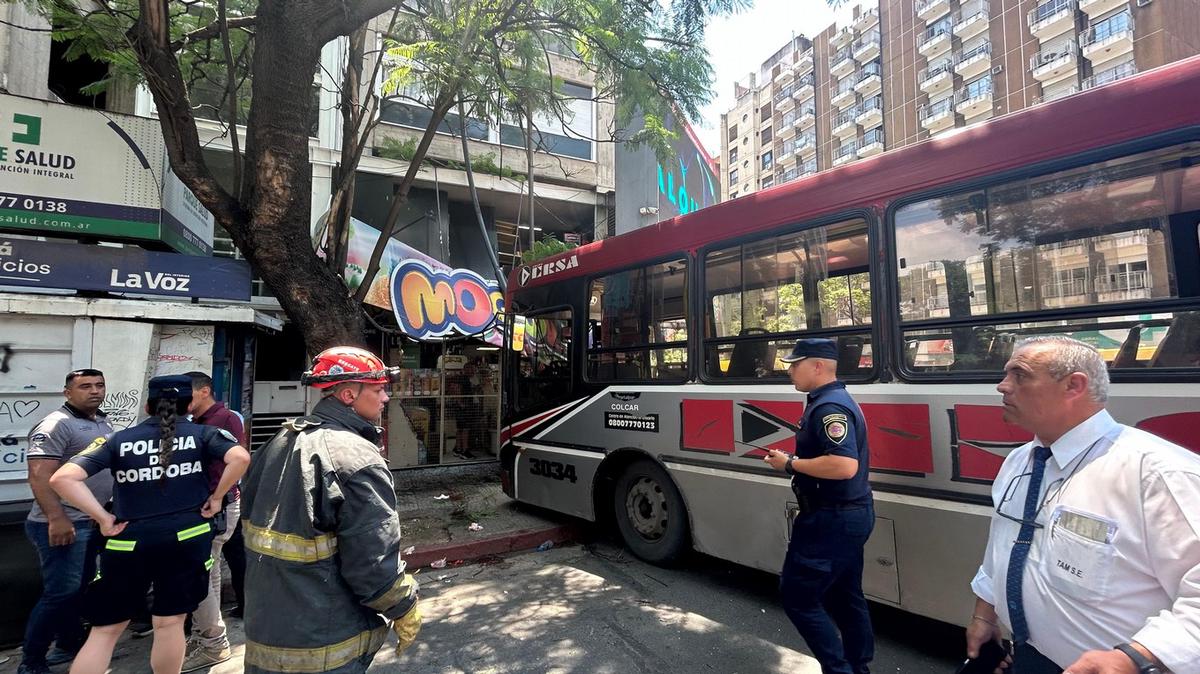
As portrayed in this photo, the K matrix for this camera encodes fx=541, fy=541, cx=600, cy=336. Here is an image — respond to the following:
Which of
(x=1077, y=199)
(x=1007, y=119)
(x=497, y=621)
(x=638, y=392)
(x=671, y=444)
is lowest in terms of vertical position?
(x=497, y=621)

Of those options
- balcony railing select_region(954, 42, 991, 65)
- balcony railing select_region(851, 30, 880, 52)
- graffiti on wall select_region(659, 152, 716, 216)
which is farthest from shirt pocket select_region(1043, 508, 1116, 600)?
balcony railing select_region(851, 30, 880, 52)

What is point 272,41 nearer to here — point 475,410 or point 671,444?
point 671,444

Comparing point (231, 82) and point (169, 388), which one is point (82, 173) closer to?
point (231, 82)

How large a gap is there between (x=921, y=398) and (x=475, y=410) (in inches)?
336

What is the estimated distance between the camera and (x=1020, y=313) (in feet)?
9.57

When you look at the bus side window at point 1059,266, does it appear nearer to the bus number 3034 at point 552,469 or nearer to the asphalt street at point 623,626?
the asphalt street at point 623,626

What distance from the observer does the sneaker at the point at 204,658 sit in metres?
3.34

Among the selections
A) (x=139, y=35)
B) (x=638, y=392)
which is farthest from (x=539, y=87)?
(x=638, y=392)

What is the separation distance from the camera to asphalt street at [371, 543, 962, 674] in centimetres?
330

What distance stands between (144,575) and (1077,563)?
362 centimetres

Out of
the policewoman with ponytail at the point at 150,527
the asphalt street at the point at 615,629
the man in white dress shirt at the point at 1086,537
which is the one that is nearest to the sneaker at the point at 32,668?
the asphalt street at the point at 615,629

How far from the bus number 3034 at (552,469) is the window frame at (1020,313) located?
330 centimetres

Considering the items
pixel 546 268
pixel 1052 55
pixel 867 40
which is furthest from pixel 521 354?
pixel 867 40

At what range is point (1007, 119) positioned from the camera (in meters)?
2.99
